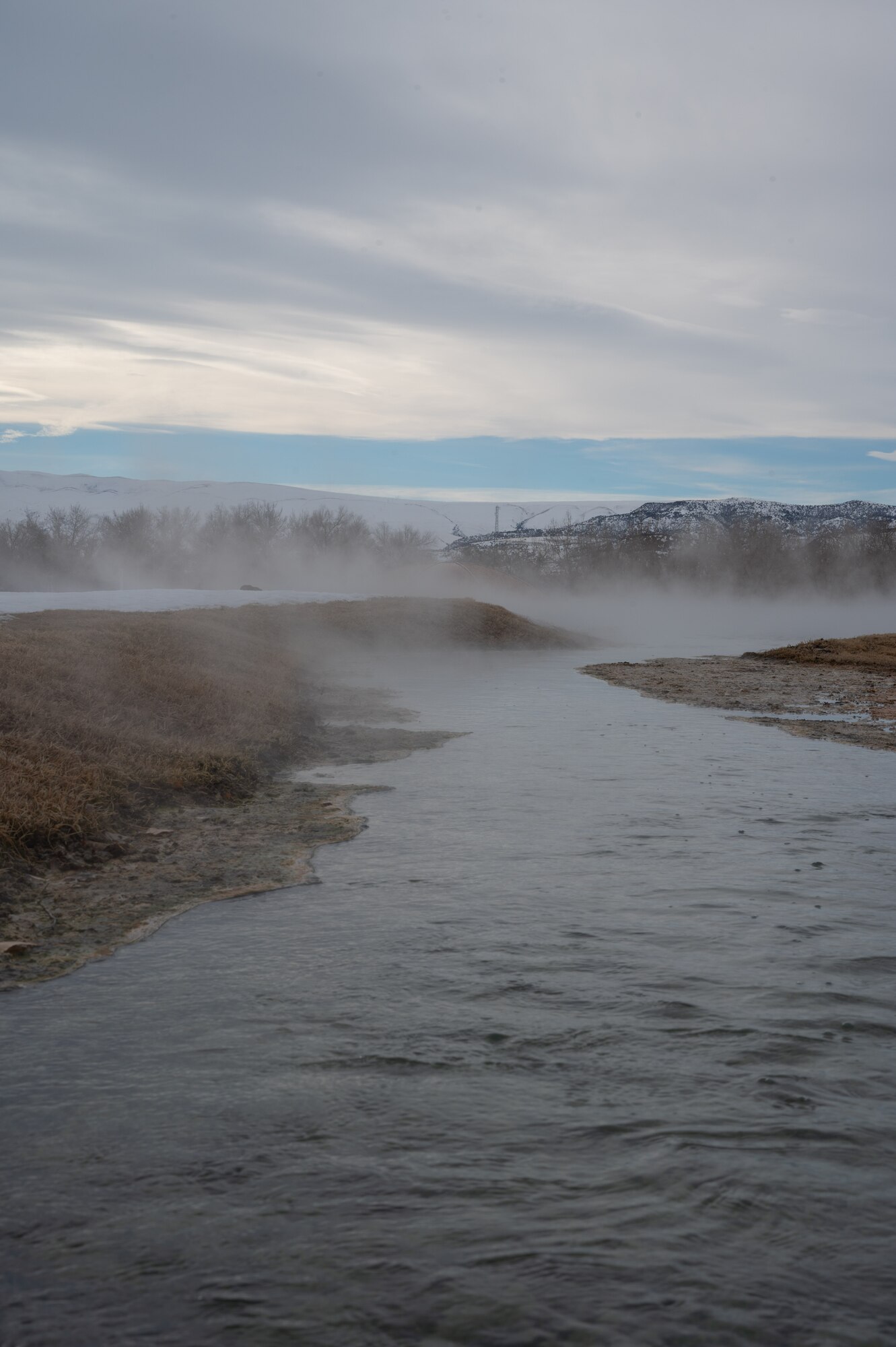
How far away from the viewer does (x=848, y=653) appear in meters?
39.7

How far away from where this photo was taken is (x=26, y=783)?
31.2 ft

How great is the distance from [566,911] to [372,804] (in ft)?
→ 15.2

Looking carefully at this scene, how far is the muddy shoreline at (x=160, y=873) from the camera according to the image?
22.9 feet

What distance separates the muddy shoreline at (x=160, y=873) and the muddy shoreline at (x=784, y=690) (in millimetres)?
10413

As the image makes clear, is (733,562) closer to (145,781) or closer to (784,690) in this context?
(784,690)

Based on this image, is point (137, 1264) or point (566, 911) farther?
point (566, 911)

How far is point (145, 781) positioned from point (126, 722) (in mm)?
1982

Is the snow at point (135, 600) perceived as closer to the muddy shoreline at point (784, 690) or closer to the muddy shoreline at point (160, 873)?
the muddy shoreline at point (784, 690)

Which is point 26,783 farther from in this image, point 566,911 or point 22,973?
point 566,911

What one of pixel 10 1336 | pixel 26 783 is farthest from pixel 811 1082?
pixel 26 783

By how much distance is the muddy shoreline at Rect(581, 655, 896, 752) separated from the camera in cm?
1958

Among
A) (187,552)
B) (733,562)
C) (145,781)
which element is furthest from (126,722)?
(733,562)

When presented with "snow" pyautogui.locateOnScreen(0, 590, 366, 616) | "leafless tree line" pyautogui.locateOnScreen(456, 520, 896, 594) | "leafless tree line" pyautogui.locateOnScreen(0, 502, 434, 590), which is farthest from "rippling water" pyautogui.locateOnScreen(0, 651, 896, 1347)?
"leafless tree line" pyautogui.locateOnScreen(456, 520, 896, 594)

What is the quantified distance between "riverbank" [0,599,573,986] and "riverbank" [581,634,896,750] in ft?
25.0
